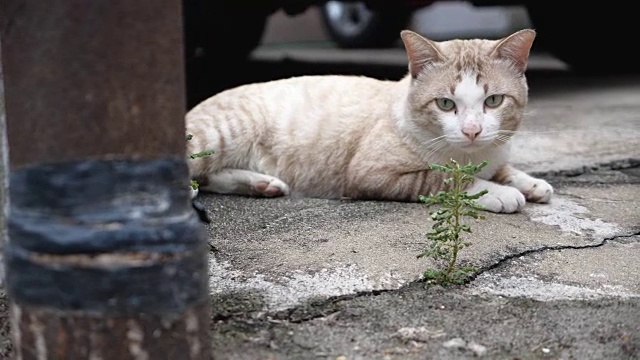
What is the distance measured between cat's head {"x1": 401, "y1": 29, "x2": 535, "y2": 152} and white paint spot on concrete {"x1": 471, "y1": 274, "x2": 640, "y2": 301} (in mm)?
838

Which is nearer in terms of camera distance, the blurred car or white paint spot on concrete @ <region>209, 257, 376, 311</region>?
white paint spot on concrete @ <region>209, 257, 376, 311</region>

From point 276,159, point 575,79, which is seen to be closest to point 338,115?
point 276,159

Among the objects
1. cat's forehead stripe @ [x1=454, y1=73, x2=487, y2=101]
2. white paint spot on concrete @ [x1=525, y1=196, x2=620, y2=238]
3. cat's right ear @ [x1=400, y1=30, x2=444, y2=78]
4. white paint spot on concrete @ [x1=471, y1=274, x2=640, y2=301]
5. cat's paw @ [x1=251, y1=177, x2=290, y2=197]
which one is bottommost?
cat's paw @ [x1=251, y1=177, x2=290, y2=197]

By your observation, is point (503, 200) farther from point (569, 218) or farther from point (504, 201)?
point (569, 218)

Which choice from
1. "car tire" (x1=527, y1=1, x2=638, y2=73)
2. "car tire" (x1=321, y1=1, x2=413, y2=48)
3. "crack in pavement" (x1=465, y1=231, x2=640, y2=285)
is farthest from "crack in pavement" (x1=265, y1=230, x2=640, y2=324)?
"car tire" (x1=321, y1=1, x2=413, y2=48)

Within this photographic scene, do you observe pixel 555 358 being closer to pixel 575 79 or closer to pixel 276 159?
pixel 276 159

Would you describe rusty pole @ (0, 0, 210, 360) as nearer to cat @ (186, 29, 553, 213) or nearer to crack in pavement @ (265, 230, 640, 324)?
crack in pavement @ (265, 230, 640, 324)

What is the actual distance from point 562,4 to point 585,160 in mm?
3709

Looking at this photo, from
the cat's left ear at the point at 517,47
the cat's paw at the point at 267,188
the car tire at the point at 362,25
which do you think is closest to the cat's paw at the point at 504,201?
the cat's left ear at the point at 517,47

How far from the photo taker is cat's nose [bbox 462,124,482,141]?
2.94 metres

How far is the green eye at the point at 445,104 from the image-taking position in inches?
121

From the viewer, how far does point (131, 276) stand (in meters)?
1.34

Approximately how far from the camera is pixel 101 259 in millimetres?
1325

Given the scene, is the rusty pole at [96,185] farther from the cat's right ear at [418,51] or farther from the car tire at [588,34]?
the car tire at [588,34]
